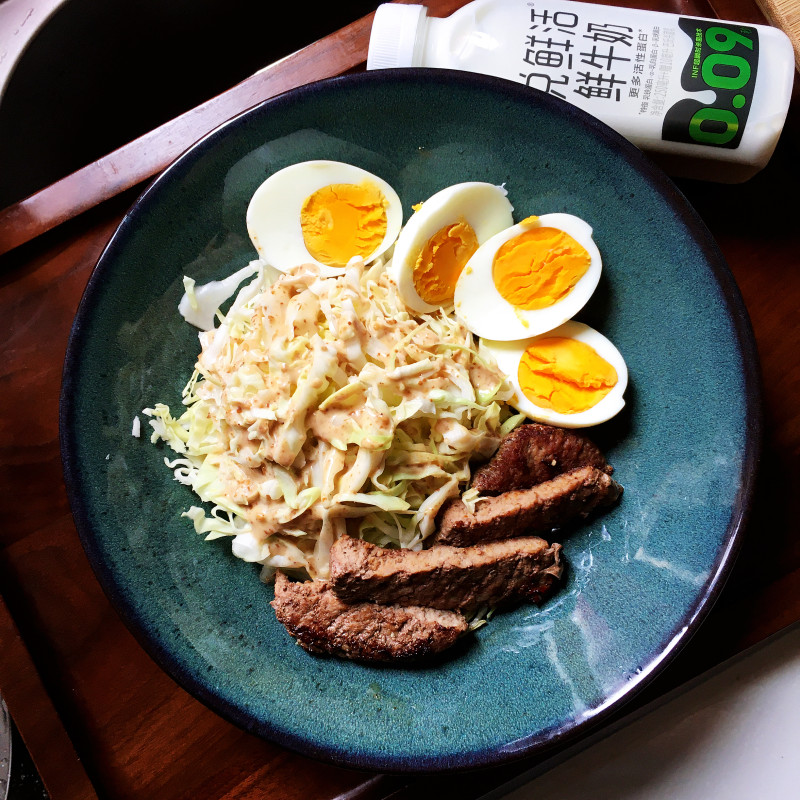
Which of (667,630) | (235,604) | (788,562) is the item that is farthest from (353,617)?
(788,562)

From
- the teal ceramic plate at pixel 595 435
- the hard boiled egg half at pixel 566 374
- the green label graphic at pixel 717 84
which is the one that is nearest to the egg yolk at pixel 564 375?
the hard boiled egg half at pixel 566 374

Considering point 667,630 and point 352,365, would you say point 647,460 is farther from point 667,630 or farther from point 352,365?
point 352,365

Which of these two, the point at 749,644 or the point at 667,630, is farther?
the point at 749,644

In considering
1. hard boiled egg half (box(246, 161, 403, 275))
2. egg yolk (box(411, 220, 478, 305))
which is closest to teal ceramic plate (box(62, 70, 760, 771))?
hard boiled egg half (box(246, 161, 403, 275))

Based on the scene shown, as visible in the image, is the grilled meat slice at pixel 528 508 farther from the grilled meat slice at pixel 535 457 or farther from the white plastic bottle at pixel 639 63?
the white plastic bottle at pixel 639 63

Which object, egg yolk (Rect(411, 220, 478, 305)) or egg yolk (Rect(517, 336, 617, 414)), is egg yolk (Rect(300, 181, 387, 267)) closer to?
egg yolk (Rect(411, 220, 478, 305))

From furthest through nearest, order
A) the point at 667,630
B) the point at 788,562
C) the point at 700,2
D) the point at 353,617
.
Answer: the point at 700,2
the point at 788,562
the point at 353,617
the point at 667,630
